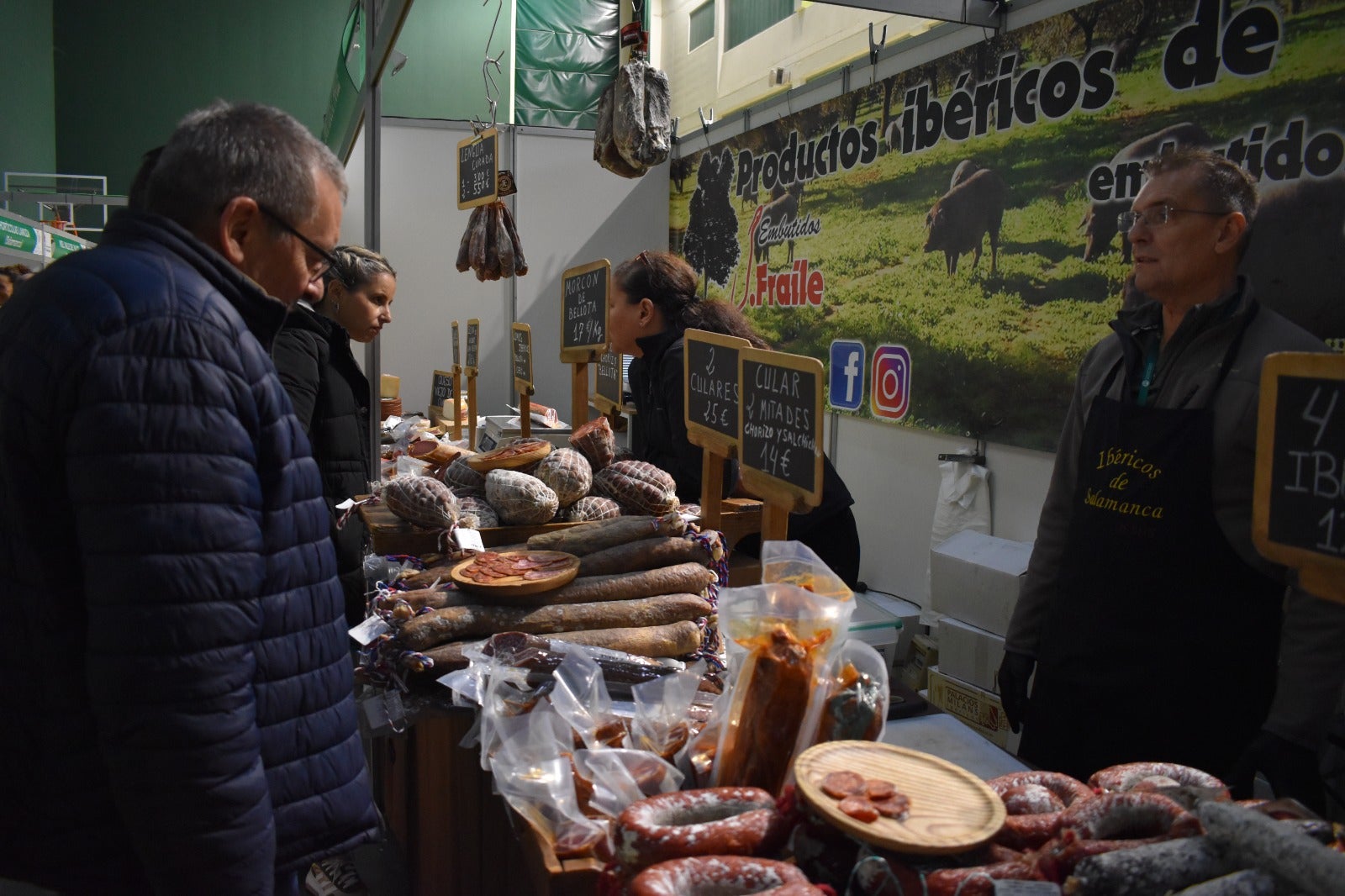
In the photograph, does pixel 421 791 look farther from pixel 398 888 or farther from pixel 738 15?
pixel 738 15

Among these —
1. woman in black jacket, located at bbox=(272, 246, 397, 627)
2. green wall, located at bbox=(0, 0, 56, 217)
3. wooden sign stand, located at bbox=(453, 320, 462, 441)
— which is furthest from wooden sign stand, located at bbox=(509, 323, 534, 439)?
green wall, located at bbox=(0, 0, 56, 217)

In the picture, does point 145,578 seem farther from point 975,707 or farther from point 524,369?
point 524,369

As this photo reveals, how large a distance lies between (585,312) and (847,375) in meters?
2.66

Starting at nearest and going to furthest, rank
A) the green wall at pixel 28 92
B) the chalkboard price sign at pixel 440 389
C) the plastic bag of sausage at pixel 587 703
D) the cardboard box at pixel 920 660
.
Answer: the plastic bag of sausage at pixel 587 703
the cardboard box at pixel 920 660
the chalkboard price sign at pixel 440 389
the green wall at pixel 28 92

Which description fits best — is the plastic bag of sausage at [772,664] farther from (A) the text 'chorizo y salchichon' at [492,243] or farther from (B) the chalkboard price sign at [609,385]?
(A) the text 'chorizo y salchichon' at [492,243]

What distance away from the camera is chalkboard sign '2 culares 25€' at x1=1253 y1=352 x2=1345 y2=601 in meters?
1.21

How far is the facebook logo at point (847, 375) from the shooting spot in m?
5.96

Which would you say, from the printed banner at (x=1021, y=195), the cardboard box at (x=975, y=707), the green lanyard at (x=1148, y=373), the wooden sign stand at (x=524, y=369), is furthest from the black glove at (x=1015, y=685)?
the wooden sign stand at (x=524, y=369)

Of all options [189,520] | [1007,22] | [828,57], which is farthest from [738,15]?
[189,520]

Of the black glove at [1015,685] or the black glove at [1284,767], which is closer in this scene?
the black glove at [1284,767]

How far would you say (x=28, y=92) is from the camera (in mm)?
11836

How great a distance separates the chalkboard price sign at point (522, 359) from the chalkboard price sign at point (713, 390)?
195cm

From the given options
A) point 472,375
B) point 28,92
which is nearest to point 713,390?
point 472,375

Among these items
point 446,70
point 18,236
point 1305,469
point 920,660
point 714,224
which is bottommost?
point 920,660
